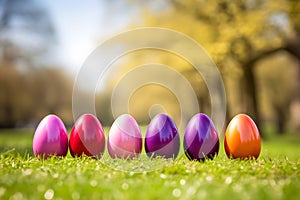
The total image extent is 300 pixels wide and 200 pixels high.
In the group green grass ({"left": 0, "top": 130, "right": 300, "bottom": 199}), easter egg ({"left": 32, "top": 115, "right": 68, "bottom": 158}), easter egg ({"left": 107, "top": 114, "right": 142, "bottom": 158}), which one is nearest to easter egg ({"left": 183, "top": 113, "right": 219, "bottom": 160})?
green grass ({"left": 0, "top": 130, "right": 300, "bottom": 199})

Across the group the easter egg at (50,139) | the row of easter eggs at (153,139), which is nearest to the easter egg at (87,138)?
the row of easter eggs at (153,139)

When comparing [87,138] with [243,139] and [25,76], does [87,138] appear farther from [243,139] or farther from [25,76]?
[25,76]

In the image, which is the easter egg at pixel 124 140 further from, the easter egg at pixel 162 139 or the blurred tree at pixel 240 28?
the blurred tree at pixel 240 28

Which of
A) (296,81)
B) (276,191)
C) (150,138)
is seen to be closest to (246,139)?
(150,138)

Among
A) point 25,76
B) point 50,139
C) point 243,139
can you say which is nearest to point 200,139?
point 243,139

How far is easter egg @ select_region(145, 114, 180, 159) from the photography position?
722 cm

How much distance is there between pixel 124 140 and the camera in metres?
7.23

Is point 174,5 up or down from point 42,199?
up

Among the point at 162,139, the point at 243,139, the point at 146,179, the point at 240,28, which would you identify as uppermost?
the point at 240,28

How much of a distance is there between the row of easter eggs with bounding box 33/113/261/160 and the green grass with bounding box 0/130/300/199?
41 centimetres

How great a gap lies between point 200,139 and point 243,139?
750 mm

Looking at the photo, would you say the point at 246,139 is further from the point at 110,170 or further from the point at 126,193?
the point at 126,193

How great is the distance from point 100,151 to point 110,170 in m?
1.50

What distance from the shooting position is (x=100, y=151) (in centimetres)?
746
